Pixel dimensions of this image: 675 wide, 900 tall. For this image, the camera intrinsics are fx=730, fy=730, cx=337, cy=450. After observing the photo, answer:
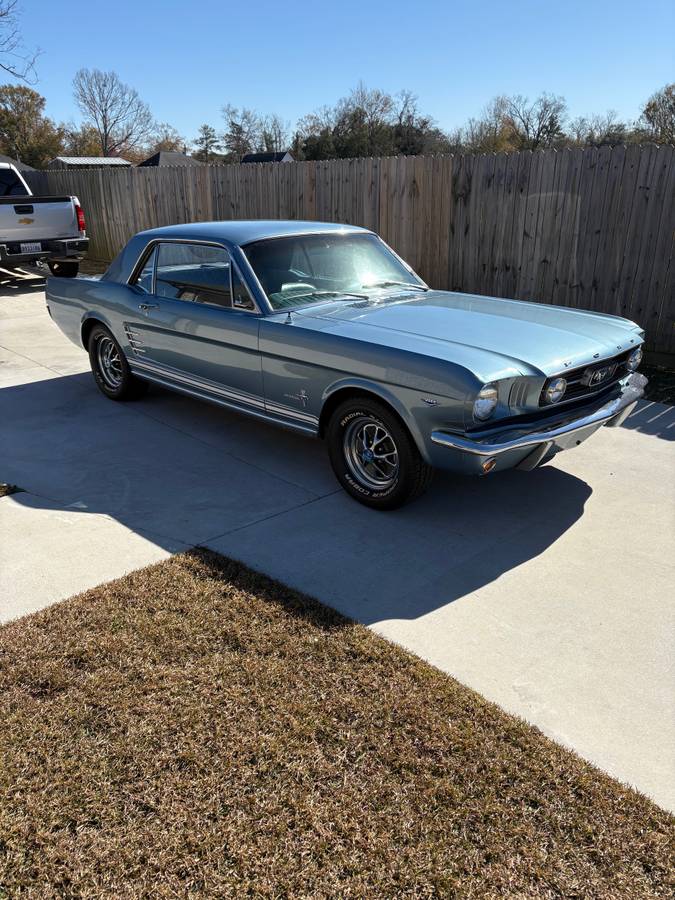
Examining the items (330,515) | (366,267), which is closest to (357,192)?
(366,267)

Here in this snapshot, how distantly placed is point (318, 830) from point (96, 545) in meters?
2.37

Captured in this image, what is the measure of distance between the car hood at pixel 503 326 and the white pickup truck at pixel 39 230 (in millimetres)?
8997

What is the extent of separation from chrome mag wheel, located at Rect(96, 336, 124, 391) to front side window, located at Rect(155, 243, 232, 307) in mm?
1119

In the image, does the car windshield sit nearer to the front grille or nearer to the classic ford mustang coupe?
the classic ford mustang coupe

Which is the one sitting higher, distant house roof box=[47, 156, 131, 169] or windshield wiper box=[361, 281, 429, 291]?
distant house roof box=[47, 156, 131, 169]

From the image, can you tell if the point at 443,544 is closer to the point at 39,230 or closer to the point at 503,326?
the point at 503,326

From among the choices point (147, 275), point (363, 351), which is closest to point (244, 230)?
point (147, 275)

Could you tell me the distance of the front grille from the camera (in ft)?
14.2

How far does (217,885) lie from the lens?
2.18m

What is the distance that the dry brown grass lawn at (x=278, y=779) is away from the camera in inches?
87.6

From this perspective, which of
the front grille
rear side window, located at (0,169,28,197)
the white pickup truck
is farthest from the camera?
rear side window, located at (0,169,28,197)

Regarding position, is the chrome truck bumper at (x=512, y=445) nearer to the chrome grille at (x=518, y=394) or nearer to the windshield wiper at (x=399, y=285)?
the chrome grille at (x=518, y=394)

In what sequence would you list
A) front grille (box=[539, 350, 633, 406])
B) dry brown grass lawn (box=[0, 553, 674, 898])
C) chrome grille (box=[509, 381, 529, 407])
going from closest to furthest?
dry brown grass lawn (box=[0, 553, 674, 898]), chrome grille (box=[509, 381, 529, 407]), front grille (box=[539, 350, 633, 406])

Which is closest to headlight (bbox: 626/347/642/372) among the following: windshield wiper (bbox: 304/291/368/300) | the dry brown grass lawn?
windshield wiper (bbox: 304/291/368/300)
